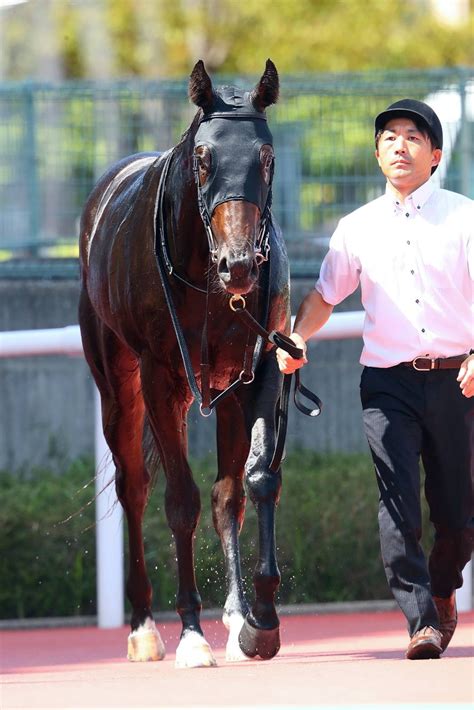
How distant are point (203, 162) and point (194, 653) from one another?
5.82ft

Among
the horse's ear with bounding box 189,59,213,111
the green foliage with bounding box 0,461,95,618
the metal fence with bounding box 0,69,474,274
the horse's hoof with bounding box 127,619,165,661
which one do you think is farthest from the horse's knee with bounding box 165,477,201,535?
the metal fence with bounding box 0,69,474,274

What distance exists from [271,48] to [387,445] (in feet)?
92.0

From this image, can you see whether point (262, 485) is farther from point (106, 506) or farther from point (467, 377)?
point (106, 506)

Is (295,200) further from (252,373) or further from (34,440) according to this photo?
(252,373)

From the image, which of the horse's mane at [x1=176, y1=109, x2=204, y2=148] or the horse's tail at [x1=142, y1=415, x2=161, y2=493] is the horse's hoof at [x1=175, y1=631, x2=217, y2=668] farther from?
the horse's mane at [x1=176, y1=109, x2=204, y2=148]

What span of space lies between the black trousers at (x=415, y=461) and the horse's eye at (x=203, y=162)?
0.99 metres

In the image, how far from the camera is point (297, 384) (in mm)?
6098

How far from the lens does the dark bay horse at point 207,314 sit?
570 centimetres

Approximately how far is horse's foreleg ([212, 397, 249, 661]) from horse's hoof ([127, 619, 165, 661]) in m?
0.46

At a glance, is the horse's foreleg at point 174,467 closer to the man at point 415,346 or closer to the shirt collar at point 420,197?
the man at point 415,346

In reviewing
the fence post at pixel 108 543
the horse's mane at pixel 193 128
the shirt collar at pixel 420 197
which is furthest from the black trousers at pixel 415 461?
the fence post at pixel 108 543

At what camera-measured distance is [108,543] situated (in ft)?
26.1

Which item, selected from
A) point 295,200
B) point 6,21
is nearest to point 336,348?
point 295,200

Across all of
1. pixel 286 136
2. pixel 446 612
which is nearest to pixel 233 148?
pixel 446 612
